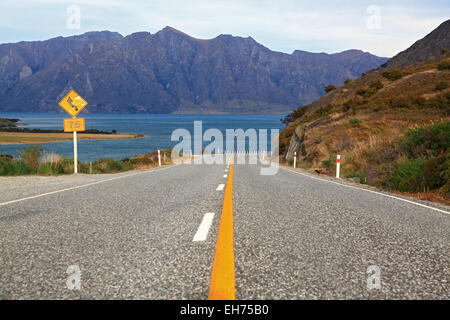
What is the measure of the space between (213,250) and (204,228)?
3.36ft

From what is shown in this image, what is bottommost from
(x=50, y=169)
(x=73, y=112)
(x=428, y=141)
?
(x=50, y=169)

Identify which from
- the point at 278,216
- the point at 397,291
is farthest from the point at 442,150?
the point at 397,291

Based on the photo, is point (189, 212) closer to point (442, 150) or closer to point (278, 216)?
point (278, 216)

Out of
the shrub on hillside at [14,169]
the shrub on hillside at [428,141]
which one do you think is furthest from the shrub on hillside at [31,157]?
the shrub on hillside at [428,141]

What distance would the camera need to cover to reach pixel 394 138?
17000mm

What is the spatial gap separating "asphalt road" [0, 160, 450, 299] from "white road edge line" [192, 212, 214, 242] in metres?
0.07

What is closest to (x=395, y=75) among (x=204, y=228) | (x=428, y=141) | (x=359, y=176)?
(x=359, y=176)

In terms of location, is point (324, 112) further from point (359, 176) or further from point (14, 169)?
point (14, 169)

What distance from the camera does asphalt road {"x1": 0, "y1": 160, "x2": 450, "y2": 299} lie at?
2.74 m

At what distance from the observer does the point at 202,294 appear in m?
2.62

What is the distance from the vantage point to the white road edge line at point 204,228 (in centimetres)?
421

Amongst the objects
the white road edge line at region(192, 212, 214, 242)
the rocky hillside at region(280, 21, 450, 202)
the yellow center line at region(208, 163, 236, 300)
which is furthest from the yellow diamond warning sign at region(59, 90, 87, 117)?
the yellow center line at region(208, 163, 236, 300)

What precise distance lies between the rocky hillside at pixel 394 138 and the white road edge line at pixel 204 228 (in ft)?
20.3

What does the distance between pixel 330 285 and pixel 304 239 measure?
1331mm
